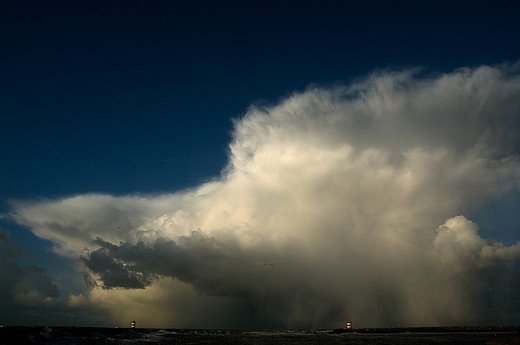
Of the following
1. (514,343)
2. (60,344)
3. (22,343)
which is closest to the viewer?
(514,343)

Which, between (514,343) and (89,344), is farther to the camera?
(89,344)

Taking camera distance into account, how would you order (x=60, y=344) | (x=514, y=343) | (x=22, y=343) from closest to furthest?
1. (x=514, y=343)
2. (x=22, y=343)
3. (x=60, y=344)

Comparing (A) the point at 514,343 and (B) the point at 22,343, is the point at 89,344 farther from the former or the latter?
(A) the point at 514,343

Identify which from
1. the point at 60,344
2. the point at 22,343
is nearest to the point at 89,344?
the point at 60,344

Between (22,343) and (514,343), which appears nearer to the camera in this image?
(514,343)

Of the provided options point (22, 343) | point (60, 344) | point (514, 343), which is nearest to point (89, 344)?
point (60, 344)

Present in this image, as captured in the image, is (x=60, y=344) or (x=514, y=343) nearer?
(x=514, y=343)

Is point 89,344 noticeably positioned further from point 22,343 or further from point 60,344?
Answer: point 22,343

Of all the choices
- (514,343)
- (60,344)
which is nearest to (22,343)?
(60,344)
